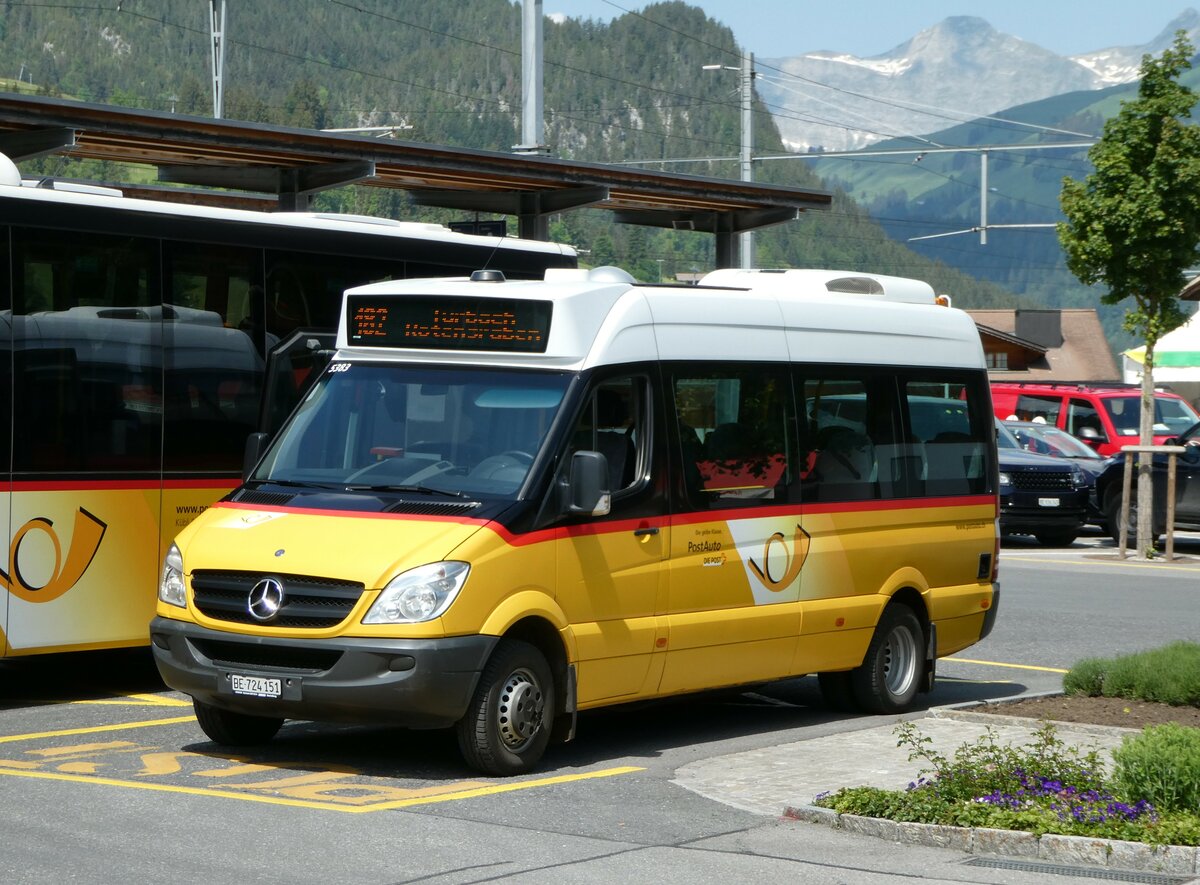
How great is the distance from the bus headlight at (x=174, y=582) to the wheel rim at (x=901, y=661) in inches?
188

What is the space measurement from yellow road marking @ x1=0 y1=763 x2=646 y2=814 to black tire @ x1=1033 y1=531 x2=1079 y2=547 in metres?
19.9

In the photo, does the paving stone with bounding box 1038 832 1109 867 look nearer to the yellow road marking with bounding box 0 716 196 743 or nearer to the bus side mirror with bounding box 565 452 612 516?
the bus side mirror with bounding box 565 452 612 516

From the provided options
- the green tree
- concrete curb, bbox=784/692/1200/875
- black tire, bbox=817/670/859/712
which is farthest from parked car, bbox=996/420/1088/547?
concrete curb, bbox=784/692/1200/875

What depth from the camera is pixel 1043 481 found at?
2814cm

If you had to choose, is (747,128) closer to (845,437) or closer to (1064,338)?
(845,437)

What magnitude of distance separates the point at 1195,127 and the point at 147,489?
1737 centimetres

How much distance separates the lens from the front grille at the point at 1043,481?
28.1 m

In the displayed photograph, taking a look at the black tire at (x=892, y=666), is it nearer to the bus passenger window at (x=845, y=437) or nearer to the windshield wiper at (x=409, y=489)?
the bus passenger window at (x=845, y=437)

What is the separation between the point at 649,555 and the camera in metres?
10.6

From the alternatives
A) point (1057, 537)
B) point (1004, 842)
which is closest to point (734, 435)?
point (1004, 842)

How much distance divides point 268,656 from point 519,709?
1244 mm

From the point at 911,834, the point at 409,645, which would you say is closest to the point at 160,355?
the point at 409,645

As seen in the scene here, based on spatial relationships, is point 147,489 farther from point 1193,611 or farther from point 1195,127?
point 1195,127

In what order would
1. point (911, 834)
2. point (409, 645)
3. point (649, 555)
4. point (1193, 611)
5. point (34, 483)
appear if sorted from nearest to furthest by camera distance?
point (911, 834), point (409, 645), point (649, 555), point (34, 483), point (1193, 611)
